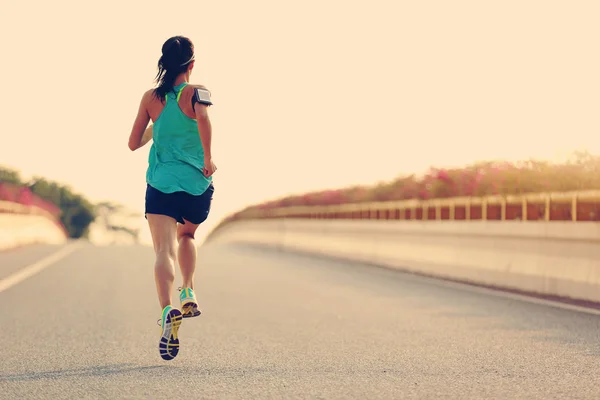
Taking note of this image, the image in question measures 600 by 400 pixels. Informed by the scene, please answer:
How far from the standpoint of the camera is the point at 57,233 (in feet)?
159

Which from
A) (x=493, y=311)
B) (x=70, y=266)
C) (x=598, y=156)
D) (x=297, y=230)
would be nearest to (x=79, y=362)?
(x=493, y=311)

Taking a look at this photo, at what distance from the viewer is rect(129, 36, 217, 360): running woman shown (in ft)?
25.9

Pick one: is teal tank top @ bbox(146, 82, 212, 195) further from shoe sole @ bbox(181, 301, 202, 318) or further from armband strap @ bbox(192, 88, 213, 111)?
shoe sole @ bbox(181, 301, 202, 318)

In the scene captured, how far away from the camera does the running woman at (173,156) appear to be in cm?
791

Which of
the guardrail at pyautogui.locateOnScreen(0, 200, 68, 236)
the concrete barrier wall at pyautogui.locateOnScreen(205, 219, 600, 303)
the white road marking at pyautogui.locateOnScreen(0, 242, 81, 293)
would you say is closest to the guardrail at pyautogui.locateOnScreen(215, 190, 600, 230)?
the concrete barrier wall at pyautogui.locateOnScreen(205, 219, 600, 303)

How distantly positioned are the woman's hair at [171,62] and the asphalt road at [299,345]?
6.50 feet

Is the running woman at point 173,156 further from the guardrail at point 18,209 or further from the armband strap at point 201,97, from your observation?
the guardrail at point 18,209

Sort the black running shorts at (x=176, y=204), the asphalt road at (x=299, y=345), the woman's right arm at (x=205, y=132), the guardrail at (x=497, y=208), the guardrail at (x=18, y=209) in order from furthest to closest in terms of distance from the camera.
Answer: the guardrail at (x=18, y=209) < the guardrail at (x=497, y=208) < the black running shorts at (x=176, y=204) < the woman's right arm at (x=205, y=132) < the asphalt road at (x=299, y=345)

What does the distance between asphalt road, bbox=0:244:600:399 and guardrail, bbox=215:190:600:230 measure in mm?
1636

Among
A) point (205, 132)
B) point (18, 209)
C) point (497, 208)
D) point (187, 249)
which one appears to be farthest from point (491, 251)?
point (18, 209)

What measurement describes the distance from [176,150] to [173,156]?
49mm

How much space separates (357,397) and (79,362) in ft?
7.68

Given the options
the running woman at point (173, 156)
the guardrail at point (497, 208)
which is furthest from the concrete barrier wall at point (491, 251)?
the running woman at point (173, 156)

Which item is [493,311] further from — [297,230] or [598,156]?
[297,230]
